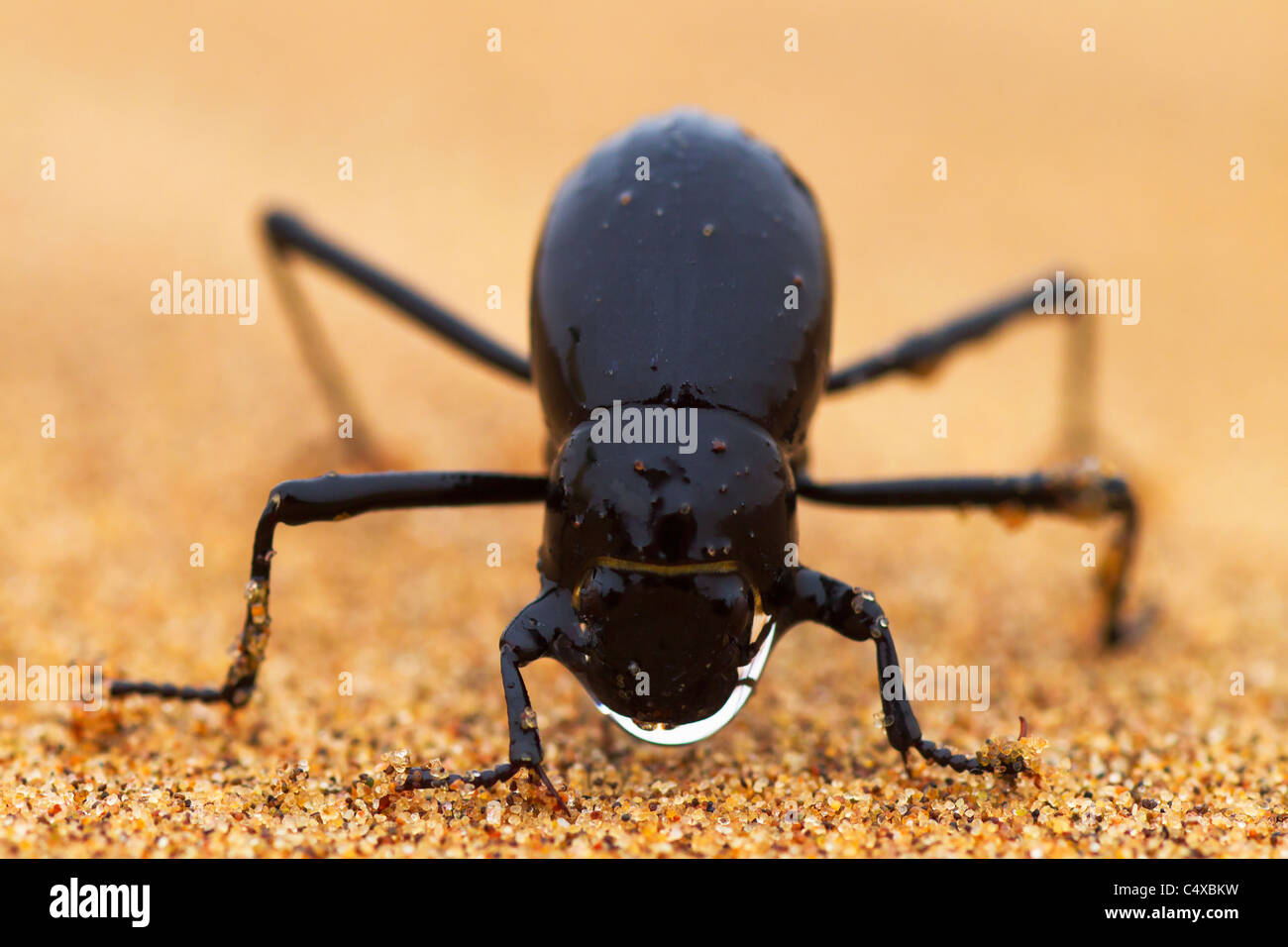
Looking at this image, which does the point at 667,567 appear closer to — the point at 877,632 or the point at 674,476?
the point at 674,476

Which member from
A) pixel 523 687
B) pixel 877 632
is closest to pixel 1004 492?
pixel 877 632

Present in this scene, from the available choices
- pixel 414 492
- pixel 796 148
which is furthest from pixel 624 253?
pixel 796 148

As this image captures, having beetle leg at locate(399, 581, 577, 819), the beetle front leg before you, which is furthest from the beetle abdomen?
beetle leg at locate(399, 581, 577, 819)

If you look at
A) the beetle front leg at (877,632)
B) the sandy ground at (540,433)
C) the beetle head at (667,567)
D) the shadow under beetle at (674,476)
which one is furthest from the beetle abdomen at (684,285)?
the sandy ground at (540,433)

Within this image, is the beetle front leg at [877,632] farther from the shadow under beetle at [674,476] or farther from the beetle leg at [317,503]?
the beetle leg at [317,503]

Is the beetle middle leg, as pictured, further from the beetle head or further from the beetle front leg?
the beetle front leg

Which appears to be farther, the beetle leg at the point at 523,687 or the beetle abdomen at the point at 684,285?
the beetle abdomen at the point at 684,285

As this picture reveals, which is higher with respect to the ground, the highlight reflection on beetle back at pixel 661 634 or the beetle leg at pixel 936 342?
the beetle leg at pixel 936 342
